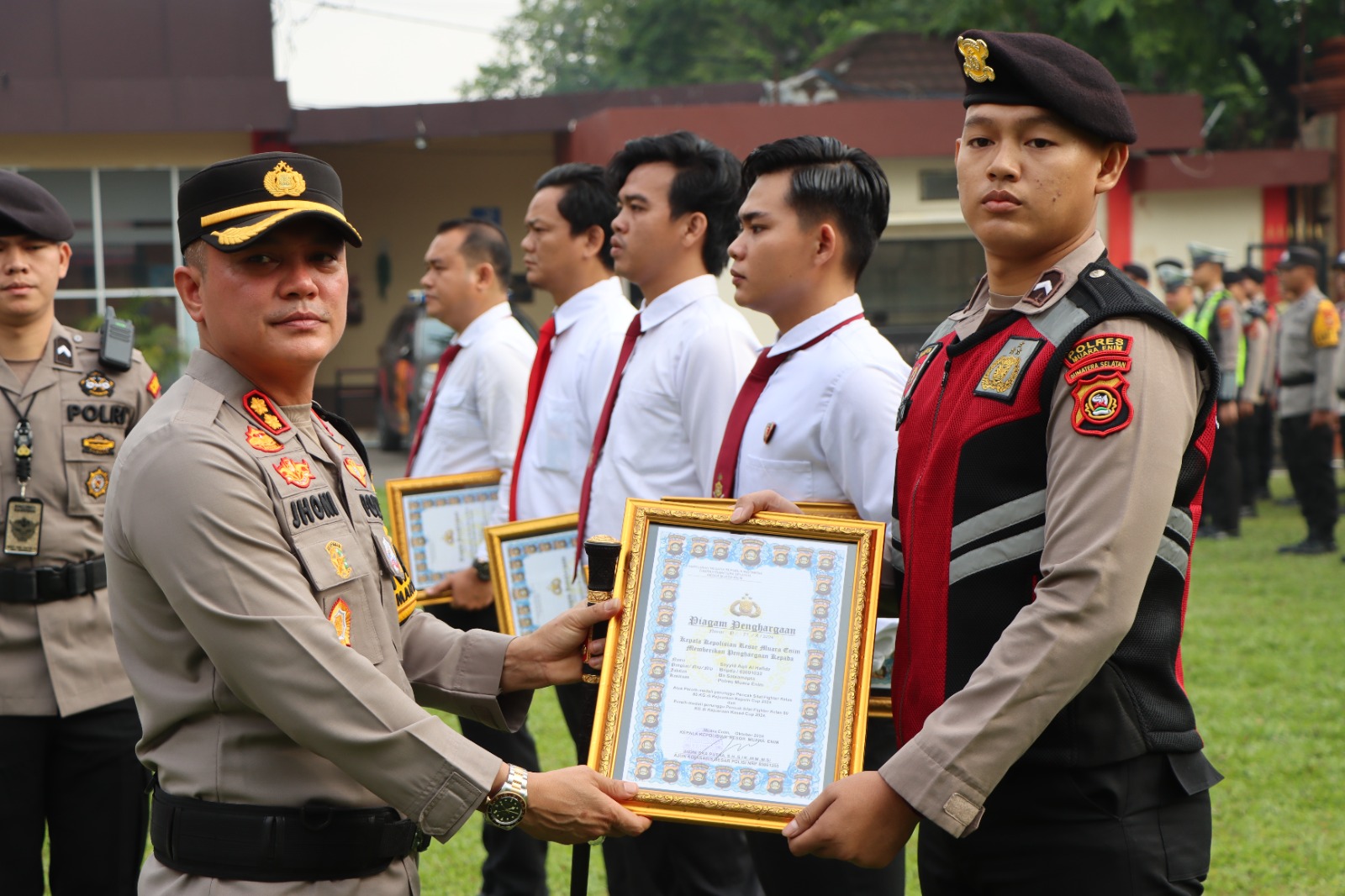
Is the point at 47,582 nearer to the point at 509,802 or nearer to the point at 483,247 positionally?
the point at 509,802

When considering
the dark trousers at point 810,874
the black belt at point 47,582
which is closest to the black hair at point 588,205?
the black belt at point 47,582

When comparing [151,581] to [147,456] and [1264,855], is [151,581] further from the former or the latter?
[1264,855]

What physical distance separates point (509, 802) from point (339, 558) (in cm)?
51

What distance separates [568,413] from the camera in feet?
15.1

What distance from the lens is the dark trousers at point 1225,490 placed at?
11.1 metres

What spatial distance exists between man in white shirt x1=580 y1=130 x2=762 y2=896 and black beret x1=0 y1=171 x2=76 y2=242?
5.38ft

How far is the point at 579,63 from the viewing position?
54.4m

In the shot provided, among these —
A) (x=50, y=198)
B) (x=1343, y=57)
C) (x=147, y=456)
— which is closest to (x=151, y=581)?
(x=147, y=456)

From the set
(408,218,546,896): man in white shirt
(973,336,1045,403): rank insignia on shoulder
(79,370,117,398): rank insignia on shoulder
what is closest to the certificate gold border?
(408,218,546,896): man in white shirt

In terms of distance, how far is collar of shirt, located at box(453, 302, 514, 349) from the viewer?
5395 mm

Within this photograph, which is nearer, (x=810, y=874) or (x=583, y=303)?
(x=810, y=874)

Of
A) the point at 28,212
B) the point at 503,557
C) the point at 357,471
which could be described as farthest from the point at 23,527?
the point at 357,471

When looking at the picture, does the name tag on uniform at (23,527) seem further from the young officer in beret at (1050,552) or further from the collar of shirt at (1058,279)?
the collar of shirt at (1058,279)

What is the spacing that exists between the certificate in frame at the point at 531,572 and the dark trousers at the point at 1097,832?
6.92 feet
